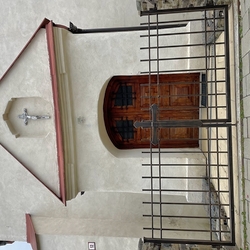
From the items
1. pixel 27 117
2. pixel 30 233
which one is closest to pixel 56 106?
pixel 27 117

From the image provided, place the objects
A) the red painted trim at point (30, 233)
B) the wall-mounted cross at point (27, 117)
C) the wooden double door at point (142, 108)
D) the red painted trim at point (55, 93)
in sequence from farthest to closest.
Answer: the red painted trim at point (30, 233)
the wooden double door at point (142, 108)
the wall-mounted cross at point (27, 117)
the red painted trim at point (55, 93)

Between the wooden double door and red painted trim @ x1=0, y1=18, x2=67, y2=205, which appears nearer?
red painted trim @ x1=0, y1=18, x2=67, y2=205

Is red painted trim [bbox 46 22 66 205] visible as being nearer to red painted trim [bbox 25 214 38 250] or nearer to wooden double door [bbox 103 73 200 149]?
wooden double door [bbox 103 73 200 149]

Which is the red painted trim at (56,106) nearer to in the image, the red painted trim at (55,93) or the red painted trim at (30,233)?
the red painted trim at (55,93)

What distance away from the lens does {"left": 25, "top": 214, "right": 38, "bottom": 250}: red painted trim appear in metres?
6.17

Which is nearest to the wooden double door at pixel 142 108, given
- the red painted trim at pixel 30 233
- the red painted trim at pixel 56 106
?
the red painted trim at pixel 56 106

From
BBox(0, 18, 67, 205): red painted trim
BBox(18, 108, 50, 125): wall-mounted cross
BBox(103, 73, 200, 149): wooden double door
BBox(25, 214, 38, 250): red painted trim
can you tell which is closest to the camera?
BBox(0, 18, 67, 205): red painted trim

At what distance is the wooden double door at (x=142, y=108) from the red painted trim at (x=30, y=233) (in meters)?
2.47

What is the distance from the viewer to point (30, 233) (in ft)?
20.5

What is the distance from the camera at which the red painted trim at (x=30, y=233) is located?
6.17 meters

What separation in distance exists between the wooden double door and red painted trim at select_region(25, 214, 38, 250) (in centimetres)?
247

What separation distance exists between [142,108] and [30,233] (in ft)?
11.5

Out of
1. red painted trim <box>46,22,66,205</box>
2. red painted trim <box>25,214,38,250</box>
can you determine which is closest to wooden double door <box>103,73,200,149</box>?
red painted trim <box>46,22,66,205</box>

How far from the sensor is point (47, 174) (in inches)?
210
